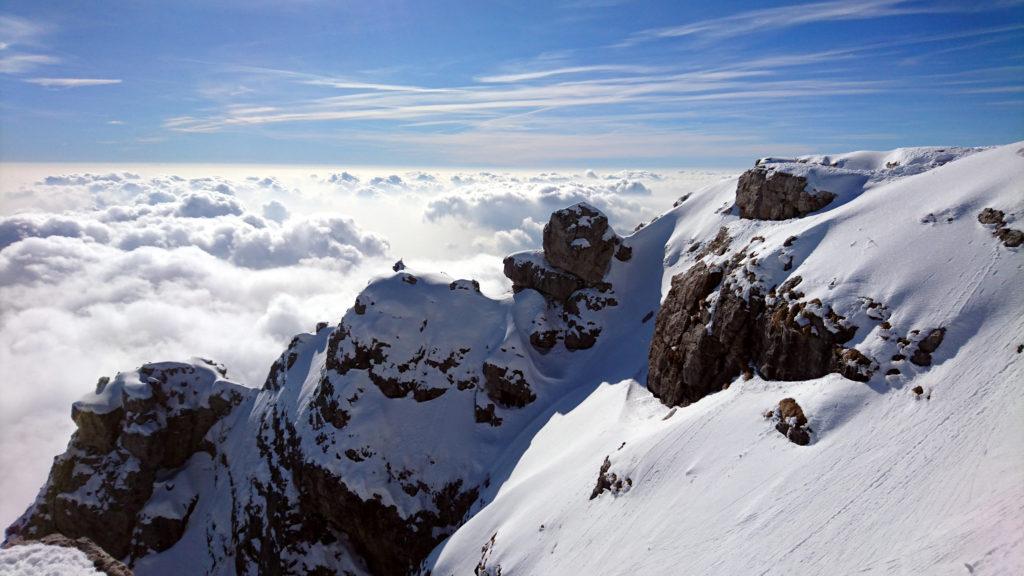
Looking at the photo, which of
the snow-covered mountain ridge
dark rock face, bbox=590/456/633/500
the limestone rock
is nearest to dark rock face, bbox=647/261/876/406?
the snow-covered mountain ridge

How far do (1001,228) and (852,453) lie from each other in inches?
730

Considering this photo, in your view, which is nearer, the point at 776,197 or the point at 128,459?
the point at 776,197

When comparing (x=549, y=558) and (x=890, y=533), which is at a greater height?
(x=890, y=533)

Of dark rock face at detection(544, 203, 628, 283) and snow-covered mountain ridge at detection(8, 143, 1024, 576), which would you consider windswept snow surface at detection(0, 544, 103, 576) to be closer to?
snow-covered mountain ridge at detection(8, 143, 1024, 576)

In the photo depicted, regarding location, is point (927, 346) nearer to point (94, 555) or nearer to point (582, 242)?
point (94, 555)

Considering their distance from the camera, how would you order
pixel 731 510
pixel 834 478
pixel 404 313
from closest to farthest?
pixel 834 478 < pixel 731 510 < pixel 404 313

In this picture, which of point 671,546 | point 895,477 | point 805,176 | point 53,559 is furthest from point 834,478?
point 805,176

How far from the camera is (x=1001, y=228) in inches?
1110

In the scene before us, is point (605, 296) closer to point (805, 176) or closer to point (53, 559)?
point (805, 176)

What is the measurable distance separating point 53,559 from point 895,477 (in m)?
33.8

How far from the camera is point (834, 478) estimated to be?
22469 millimetres

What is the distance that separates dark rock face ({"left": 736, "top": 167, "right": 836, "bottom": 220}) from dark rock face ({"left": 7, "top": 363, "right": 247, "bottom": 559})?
82556 millimetres

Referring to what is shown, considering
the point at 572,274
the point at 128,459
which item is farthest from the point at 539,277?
the point at 128,459

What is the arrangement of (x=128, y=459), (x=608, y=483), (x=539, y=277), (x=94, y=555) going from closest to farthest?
(x=94, y=555) < (x=608, y=483) < (x=128, y=459) < (x=539, y=277)
